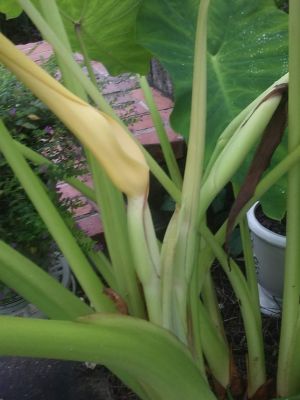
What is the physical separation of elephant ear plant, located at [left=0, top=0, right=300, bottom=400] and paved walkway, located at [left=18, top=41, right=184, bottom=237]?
0.45 meters

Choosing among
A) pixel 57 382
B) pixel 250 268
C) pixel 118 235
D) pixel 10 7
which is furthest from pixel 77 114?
pixel 57 382

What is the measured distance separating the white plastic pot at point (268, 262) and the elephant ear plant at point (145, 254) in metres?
0.31

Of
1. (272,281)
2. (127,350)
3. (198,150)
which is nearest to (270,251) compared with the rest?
(272,281)

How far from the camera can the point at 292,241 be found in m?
0.63

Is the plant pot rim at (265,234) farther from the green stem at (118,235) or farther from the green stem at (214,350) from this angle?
the green stem at (118,235)

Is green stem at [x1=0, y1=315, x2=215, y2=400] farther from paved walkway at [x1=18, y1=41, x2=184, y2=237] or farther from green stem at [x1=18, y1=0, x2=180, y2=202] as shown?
paved walkway at [x1=18, y1=41, x2=184, y2=237]

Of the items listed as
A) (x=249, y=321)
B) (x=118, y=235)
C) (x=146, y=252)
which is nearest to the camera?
(x=146, y=252)

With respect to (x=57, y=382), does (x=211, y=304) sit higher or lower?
higher

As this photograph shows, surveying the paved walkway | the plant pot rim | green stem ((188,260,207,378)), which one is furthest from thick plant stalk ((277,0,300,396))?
the paved walkway

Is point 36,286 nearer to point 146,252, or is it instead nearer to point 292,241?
point 146,252

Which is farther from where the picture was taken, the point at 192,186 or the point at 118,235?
the point at 118,235

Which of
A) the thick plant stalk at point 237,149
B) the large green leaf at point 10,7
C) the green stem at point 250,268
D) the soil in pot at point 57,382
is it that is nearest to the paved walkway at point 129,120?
the large green leaf at point 10,7

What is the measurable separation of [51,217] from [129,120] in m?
0.61

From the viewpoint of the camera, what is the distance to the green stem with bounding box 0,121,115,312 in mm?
573
